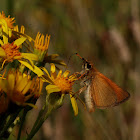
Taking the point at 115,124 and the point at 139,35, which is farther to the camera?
the point at 139,35

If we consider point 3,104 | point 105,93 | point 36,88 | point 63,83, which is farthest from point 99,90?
point 3,104

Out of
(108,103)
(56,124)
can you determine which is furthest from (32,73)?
(56,124)

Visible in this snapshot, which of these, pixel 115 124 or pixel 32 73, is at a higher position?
pixel 32 73

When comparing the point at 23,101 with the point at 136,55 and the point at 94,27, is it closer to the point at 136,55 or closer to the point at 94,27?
the point at 136,55

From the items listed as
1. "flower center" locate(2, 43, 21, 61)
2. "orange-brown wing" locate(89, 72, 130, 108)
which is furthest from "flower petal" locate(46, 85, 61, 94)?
"orange-brown wing" locate(89, 72, 130, 108)

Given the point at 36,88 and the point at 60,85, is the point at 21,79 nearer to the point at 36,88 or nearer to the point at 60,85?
the point at 36,88

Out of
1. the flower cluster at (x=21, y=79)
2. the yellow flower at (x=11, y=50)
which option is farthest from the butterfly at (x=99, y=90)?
the yellow flower at (x=11, y=50)

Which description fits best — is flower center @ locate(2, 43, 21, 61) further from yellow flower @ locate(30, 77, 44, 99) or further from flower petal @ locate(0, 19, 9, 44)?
yellow flower @ locate(30, 77, 44, 99)
